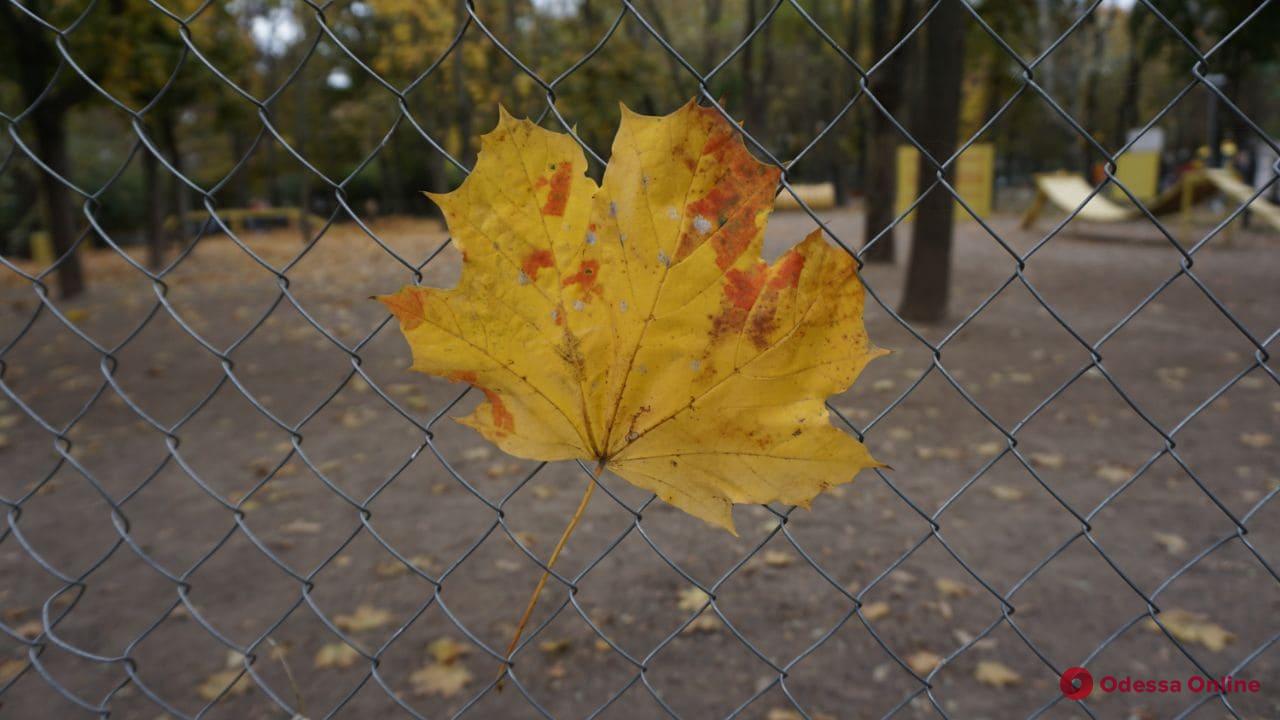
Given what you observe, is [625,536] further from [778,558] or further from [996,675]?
[778,558]

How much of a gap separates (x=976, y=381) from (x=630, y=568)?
10.7 feet

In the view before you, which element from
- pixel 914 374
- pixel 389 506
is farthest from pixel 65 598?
pixel 914 374

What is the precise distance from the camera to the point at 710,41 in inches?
643

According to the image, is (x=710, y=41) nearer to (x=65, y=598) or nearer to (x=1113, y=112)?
(x=65, y=598)

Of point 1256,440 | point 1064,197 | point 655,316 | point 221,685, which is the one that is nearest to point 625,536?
point 655,316

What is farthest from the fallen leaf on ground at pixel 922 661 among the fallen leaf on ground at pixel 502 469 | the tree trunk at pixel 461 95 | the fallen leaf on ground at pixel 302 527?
the tree trunk at pixel 461 95

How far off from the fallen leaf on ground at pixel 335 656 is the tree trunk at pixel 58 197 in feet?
23.7

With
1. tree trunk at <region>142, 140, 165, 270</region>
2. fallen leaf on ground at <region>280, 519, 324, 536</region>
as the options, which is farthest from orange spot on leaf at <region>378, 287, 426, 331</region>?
tree trunk at <region>142, 140, 165, 270</region>

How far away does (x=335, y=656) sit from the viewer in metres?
2.55

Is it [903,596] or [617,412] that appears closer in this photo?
[617,412]

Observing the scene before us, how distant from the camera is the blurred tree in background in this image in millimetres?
3590

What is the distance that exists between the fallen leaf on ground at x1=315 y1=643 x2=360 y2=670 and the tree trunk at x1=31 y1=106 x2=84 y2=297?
721 centimetres

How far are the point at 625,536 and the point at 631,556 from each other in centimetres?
150

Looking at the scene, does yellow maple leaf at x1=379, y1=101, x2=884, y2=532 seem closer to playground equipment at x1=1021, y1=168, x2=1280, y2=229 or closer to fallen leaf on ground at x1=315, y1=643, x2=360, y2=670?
fallen leaf on ground at x1=315, y1=643, x2=360, y2=670
